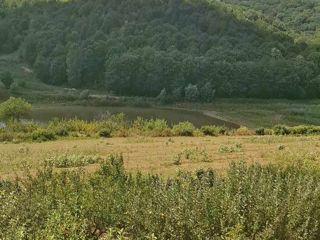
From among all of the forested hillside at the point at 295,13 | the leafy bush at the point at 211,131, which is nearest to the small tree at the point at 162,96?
the leafy bush at the point at 211,131

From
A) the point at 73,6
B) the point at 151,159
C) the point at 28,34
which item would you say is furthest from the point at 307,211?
the point at 73,6

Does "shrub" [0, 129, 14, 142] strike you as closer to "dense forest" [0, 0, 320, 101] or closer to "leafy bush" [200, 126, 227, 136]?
"leafy bush" [200, 126, 227, 136]

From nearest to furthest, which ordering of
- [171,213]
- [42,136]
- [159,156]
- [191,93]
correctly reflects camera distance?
[171,213] → [159,156] → [42,136] → [191,93]

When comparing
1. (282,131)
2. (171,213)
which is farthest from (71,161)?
(282,131)

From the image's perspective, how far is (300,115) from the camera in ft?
257

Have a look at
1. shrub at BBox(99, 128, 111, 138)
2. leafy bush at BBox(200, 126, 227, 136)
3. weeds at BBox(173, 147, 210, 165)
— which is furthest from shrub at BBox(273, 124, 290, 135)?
weeds at BBox(173, 147, 210, 165)

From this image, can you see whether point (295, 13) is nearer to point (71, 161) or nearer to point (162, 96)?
point (162, 96)

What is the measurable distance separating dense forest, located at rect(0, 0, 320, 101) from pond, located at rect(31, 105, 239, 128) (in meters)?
10.8

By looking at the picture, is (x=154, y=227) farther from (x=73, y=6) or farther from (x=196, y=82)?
(x=73, y=6)

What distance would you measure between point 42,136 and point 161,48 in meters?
85.6

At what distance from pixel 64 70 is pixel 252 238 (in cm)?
11102

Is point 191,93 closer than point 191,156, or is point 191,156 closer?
point 191,156

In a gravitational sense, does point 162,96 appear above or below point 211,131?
above

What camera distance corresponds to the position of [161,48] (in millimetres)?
120938
